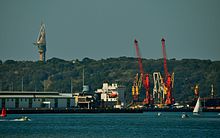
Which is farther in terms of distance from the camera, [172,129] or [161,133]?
[172,129]

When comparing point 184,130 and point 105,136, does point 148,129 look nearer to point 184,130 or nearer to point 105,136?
point 184,130

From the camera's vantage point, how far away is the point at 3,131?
141 m

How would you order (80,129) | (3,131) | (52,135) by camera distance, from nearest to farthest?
1. (52,135)
2. (3,131)
3. (80,129)

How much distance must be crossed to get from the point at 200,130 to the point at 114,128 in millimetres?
15200

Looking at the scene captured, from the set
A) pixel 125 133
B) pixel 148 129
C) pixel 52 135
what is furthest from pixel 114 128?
pixel 52 135

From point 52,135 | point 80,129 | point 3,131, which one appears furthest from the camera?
point 80,129

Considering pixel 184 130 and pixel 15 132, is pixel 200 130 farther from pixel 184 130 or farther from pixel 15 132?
pixel 15 132

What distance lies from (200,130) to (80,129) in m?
20.6

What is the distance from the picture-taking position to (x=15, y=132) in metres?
139

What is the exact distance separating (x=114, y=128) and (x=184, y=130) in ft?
40.9

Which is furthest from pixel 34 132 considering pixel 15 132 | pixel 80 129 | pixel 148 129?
pixel 148 129

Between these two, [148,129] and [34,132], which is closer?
[34,132]

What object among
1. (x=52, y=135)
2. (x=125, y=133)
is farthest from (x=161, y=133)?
(x=52, y=135)

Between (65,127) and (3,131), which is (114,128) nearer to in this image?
(65,127)
